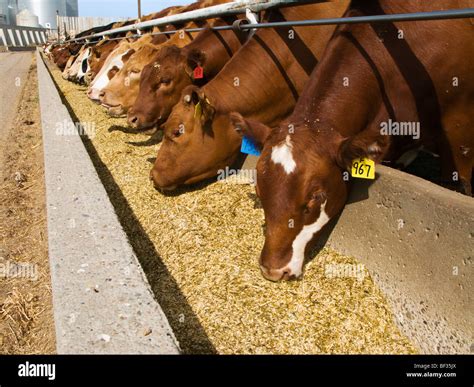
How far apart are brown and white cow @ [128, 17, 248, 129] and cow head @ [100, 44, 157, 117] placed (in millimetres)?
1521

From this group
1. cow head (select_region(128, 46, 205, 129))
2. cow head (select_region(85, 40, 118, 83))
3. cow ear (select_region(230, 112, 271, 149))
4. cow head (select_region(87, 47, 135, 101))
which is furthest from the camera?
cow head (select_region(85, 40, 118, 83))

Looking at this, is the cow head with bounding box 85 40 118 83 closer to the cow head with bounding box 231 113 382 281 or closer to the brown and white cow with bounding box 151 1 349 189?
Answer: the brown and white cow with bounding box 151 1 349 189

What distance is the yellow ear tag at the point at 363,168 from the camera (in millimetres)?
2629

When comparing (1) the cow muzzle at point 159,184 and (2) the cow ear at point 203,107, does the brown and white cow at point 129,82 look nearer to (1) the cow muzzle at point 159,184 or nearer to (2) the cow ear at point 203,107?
(1) the cow muzzle at point 159,184

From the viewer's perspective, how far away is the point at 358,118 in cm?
298

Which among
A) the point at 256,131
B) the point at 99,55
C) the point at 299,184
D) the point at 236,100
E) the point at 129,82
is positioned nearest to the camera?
the point at 299,184

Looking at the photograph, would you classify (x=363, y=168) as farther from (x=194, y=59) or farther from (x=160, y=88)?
(x=160, y=88)

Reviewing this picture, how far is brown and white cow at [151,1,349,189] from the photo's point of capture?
13.8 feet

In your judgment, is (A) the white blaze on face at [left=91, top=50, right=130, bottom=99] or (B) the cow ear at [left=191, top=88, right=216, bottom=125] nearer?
(B) the cow ear at [left=191, top=88, right=216, bottom=125]

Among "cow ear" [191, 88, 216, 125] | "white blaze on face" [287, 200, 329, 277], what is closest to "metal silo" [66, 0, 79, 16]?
"cow ear" [191, 88, 216, 125]

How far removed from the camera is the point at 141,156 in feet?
18.6

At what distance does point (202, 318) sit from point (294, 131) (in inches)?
49.9

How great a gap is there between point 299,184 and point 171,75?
11.1 ft

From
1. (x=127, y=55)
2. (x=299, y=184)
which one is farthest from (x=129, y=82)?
(x=299, y=184)
